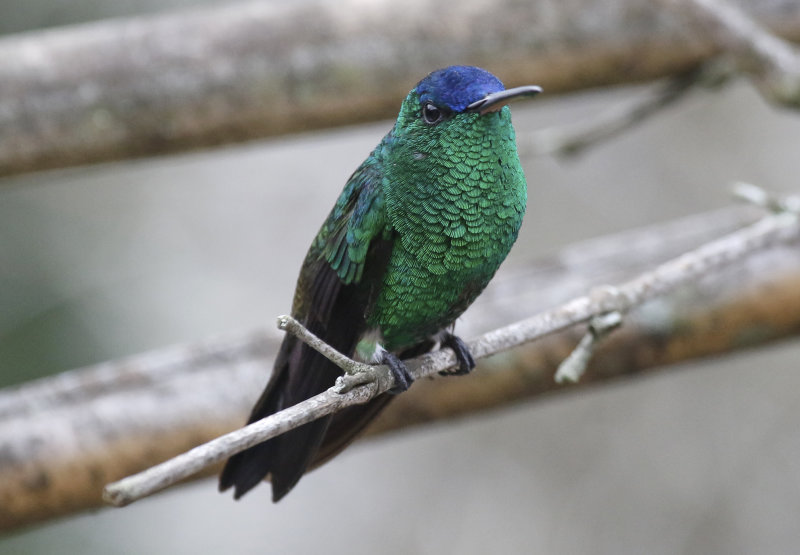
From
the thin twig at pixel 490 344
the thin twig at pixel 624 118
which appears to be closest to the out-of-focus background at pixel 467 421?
the thin twig at pixel 624 118

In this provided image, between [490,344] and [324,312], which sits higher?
[324,312]

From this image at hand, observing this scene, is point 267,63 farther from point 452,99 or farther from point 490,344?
point 490,344

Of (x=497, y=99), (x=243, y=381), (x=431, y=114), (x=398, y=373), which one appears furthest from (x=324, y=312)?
(x=243, y=381)

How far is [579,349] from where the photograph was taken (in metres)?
2.16

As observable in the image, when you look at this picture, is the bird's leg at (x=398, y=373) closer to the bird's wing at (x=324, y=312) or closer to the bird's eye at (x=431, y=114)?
the bird's wing at (x=324, y=312)

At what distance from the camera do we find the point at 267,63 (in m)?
3.03

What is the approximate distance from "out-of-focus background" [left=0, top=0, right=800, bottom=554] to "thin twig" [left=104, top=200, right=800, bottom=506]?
3.59m

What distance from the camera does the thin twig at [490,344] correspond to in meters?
1.24

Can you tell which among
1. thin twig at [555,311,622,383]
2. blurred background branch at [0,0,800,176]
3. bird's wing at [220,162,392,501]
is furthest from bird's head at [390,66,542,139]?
blurred background branch at [0,0,800,176]

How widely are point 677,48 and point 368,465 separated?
423cm

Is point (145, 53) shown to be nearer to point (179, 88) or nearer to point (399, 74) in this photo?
point (179, 88)

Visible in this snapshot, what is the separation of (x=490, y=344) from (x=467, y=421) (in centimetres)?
420

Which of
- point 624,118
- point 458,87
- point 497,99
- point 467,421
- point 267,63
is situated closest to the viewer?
point 497,99

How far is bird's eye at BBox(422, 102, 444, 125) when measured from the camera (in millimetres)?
1867
